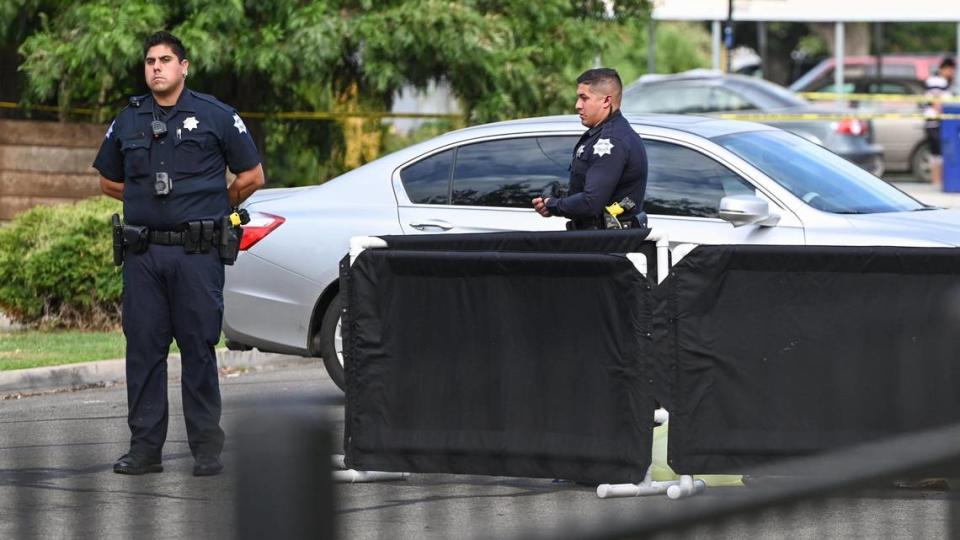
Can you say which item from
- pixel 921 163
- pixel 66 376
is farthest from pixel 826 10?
pixel 66 376

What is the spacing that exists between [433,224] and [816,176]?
203cm

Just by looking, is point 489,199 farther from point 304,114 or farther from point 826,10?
point 826,10

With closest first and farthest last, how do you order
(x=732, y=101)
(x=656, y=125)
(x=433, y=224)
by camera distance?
1. (x=656, y=125)
2. (x=433, y=224)
3. (x=732, y=101)

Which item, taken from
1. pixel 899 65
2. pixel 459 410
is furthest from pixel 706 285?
pixel 899 65

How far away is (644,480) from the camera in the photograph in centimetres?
632

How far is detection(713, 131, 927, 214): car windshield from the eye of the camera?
8.37 metres

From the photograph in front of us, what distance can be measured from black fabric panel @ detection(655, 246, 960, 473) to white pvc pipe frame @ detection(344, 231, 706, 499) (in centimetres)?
11

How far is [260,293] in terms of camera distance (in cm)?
902

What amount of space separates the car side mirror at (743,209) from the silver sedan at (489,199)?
248 millimetres

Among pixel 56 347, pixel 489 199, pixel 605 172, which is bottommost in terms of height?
pixel 56 347

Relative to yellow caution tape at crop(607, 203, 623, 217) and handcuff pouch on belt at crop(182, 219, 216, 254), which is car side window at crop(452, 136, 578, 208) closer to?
yellow caution tape at crop(607, 203, 623, 217)

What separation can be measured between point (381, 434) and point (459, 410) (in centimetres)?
37

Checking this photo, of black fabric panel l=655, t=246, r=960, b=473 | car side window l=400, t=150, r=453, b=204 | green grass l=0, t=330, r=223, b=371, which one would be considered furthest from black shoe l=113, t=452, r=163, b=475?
green grass l=0, t=330, r=223, b=371

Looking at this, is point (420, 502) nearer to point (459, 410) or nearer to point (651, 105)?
point (459, 410)
